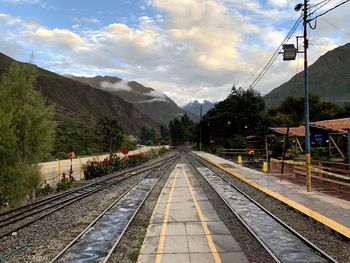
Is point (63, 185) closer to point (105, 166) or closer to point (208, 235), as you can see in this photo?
point (105, 166)

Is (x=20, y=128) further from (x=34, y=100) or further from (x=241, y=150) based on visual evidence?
(x=241, y=150)

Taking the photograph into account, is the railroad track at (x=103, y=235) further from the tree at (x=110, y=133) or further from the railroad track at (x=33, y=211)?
the tree at (x=110, y=133)

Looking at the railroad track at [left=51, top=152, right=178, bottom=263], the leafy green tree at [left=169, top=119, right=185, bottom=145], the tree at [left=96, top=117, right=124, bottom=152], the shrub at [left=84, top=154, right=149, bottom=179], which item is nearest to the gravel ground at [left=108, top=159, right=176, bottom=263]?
the railroad track at [left=51, top=152, right=178, bottom=263]

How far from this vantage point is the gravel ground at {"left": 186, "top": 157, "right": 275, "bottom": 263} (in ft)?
31.4

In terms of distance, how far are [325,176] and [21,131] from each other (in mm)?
14783

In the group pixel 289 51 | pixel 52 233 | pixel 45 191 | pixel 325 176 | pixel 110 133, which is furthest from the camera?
pixel 110 133

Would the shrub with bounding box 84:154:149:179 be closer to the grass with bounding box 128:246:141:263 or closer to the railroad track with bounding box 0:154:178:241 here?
the railroad track with bounding box 0:154:178:241

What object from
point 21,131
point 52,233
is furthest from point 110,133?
point 52,233

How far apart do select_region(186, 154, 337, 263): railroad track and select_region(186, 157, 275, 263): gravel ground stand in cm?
12

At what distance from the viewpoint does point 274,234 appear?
38.6ft

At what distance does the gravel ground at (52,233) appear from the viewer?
33.6 ft

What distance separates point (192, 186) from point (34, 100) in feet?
31.9

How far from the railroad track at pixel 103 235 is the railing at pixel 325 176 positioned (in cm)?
843

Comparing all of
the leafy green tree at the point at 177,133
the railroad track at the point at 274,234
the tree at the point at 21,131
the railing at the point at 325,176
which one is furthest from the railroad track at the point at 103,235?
the leafy green tree at the point at 177,133
